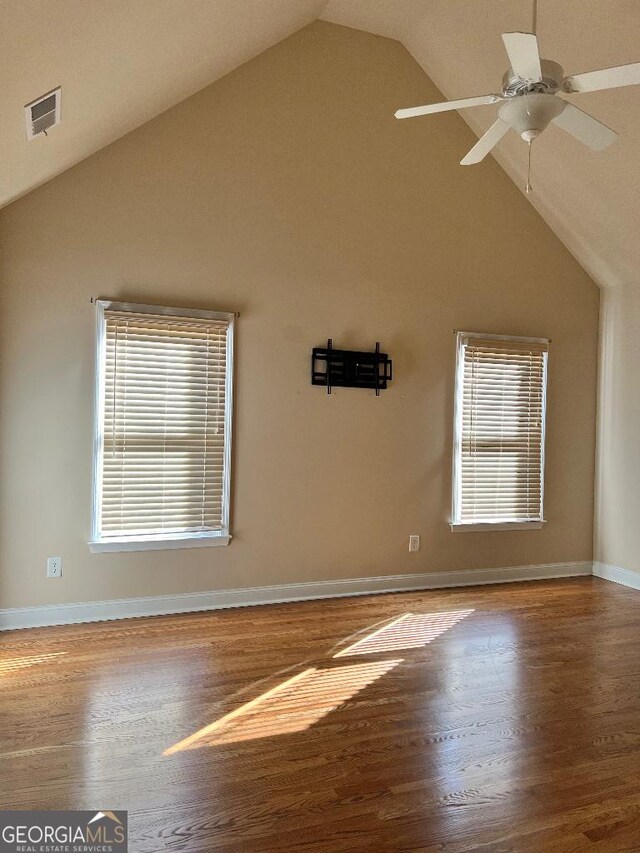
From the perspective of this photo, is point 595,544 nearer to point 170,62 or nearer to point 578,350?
point 578,350

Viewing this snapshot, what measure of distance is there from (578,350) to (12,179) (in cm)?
474

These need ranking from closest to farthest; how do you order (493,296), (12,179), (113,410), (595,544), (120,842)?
1. (120,842)
2. (12,179)
3. (113,410)
4. (493,296)
5. (595,544)

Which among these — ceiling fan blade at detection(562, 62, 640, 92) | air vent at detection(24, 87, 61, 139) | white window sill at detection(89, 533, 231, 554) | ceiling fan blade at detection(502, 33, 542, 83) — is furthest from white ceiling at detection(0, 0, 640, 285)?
white window sill at detection(89, 533, 231, 554)

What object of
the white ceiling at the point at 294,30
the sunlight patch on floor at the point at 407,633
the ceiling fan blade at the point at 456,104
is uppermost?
the white ceiling at the point at 294,30

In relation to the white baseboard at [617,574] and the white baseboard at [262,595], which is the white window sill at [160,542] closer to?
the white baseboard at [262,595]

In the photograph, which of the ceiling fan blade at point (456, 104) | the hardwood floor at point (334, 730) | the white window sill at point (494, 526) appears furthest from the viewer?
the white window sill at point (494, 526)

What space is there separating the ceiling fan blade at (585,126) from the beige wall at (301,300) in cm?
217

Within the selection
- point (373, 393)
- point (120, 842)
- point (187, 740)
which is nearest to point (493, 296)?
point (373, 393)

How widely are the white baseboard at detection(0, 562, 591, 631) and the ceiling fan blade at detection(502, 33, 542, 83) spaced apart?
361 centimetres

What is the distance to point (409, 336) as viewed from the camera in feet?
16.4

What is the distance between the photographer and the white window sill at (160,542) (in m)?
4.11

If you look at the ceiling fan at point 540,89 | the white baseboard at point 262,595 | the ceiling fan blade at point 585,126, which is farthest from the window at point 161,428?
the ceiling fan blade at point 585,126

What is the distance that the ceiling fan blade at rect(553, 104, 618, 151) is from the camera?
8.87 feet

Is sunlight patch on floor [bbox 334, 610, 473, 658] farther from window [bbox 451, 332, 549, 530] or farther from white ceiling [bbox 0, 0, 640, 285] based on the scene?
white ceiling [bbox 0, 0, 640, 285]
